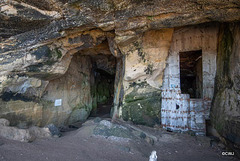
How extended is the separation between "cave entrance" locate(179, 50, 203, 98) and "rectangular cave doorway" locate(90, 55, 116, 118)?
13.3ft

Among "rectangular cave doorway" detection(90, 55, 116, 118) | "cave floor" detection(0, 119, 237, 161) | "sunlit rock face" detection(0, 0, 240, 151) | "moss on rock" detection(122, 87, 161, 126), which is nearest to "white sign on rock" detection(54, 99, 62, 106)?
"sunlit rock face" detection(0, 0, 240, 151)

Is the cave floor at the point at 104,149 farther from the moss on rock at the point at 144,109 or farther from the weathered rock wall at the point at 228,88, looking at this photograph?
the moss on rock at the point at 144,109

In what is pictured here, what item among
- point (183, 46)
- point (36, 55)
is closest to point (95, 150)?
point (36, 55)

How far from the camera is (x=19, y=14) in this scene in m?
3.92

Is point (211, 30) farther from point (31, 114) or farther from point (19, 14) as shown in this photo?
point (31, 114)

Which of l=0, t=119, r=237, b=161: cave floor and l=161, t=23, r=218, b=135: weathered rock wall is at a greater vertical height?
l=161, t=23, r=218, b=135: weathered rock wall

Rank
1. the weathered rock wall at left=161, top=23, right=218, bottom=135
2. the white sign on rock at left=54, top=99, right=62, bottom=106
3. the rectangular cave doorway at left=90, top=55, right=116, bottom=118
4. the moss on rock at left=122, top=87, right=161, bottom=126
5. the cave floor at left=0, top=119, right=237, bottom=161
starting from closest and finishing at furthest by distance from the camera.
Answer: the cave floor at left=0, top=119, right=237, bottom=161 → the weathered rock wall at left=161, top=23, right=218, bottom=135 → the moss on rock at left=122, top=87, right=161, bottom=126 → the white sign on rock at left=54, top=99, right=62, bottom=106 → the rectangular cave doorway at left=90, top=55, right=116, bottom=118

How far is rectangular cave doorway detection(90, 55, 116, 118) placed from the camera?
902 cm

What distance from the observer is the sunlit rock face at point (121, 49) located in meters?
3.82

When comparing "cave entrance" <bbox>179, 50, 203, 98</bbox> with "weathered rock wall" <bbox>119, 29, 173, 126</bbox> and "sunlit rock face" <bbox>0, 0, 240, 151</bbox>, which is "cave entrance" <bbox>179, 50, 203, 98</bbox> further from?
"weathered rock wall" <bbox>119, 29, 173, 126</bbox>

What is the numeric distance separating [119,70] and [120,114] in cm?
228

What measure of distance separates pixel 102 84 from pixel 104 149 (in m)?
8.47

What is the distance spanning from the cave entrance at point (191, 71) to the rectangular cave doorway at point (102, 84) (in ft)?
13.3

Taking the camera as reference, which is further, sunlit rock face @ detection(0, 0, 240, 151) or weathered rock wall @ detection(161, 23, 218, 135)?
weathered rock wall @ detection(161, 23, 218, 135)
